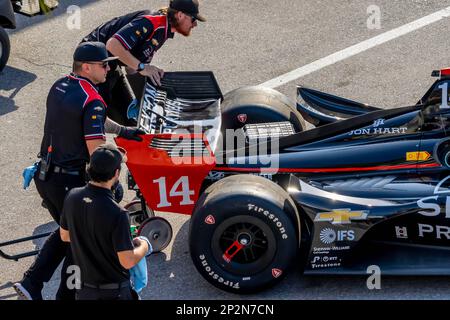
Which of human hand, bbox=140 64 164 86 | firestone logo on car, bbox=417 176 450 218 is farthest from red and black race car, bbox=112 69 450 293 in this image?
human hand, bbox=140 64 164 86

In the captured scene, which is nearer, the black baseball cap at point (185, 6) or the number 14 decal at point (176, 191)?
the number 14 decal at point (176, 191)

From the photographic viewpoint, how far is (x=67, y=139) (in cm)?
655

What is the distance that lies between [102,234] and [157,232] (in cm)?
183

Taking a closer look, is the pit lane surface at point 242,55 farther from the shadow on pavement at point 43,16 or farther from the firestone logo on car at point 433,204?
the firestone logo on car at point 433,204

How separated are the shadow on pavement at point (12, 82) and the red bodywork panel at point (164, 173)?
3.46 metres

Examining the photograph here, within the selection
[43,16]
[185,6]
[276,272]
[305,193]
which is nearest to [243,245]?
[276,272]

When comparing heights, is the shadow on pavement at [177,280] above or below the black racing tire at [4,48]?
below

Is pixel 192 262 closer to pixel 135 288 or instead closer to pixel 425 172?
pixel 135 288

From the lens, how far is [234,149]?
24.2 feet

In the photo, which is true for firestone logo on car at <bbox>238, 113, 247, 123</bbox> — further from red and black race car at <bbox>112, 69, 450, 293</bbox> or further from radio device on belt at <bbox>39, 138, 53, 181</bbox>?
radio device on belt at <bbox>39, 138, 53, 181</bbox>

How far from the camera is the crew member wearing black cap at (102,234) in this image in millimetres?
5301

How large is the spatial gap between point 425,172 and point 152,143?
6.74ft

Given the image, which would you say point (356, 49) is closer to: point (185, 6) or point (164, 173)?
point (185, 6)

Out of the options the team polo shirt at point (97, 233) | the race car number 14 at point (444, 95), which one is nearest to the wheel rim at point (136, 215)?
the team polo shirt at point (97, 233)
